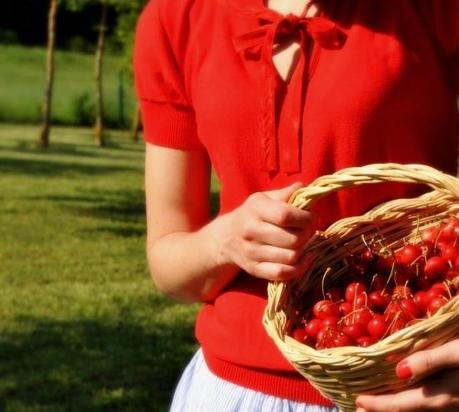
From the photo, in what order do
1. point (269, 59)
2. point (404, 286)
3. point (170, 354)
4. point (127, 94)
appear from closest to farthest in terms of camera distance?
1. point (404, 286)
2. point (269, 59)
3. point (170, 354)
4. point (127, 94)

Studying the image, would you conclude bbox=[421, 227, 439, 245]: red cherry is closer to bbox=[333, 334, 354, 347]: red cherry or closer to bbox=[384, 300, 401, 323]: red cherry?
bbox=[384, 300, 401, 323]: red cherry

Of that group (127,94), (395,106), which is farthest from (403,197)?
(127,94)

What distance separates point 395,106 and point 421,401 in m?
0.53

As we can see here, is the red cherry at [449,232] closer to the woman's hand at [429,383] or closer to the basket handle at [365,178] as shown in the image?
the basket handle at [365,178]

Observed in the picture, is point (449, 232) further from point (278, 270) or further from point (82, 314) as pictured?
point (82, 314)

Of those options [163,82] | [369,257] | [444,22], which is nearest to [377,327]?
[369,257]

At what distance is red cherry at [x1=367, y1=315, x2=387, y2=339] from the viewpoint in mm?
1795

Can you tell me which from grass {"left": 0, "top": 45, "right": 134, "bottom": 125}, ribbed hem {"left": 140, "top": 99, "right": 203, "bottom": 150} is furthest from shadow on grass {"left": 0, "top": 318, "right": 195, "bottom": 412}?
grass {"left": 0, "top": 45, "right": 134, "bottom": 125}

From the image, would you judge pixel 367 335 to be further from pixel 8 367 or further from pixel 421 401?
pixel 8 367

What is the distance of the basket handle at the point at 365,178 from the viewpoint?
185 centimetres

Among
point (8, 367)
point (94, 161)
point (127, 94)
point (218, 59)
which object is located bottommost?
point (127, 94)

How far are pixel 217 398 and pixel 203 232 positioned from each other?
316 mm

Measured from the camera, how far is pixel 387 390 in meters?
1.76

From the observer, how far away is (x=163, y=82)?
7.31 feet
